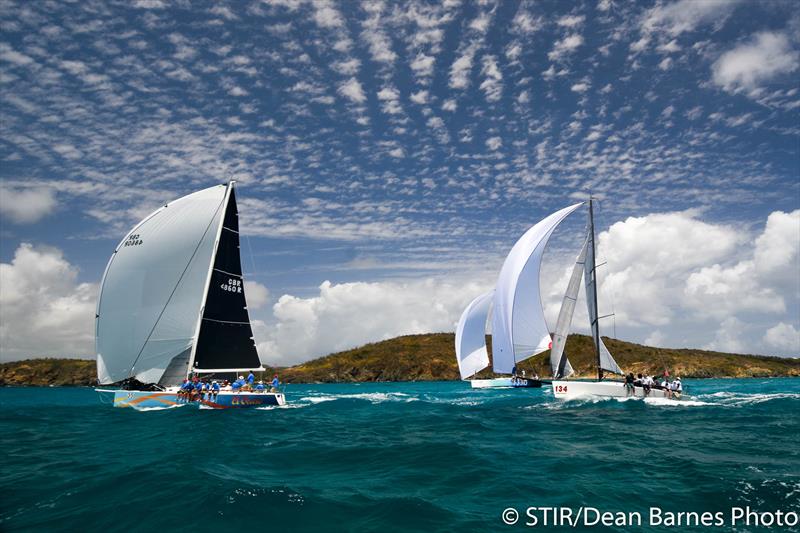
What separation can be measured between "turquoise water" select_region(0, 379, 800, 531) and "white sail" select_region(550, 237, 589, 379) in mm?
14051

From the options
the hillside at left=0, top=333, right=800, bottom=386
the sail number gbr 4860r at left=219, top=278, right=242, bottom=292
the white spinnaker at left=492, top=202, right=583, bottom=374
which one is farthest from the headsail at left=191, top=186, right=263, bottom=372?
the hillside at left=0, top=333, right=800, bottom=386

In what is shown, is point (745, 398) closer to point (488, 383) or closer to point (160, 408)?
point (488, 383)

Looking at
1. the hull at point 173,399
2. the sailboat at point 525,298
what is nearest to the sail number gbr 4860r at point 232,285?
the hull at point 173,399

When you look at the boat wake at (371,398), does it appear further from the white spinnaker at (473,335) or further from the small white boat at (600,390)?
the white spinnaker at (473,335)

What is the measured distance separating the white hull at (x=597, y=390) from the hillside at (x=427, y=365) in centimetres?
7960

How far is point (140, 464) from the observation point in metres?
15.6

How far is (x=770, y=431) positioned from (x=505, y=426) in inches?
450

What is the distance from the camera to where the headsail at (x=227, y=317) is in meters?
34.3

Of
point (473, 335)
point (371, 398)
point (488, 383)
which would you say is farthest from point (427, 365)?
point (371, 398)

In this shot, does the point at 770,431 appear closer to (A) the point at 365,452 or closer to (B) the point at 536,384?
(A) the point at 365,452

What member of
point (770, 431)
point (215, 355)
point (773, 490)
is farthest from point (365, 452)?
point (215, 355)

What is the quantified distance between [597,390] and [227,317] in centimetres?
2704

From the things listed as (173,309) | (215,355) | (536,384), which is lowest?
(536,384)

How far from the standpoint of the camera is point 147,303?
1296 inches
